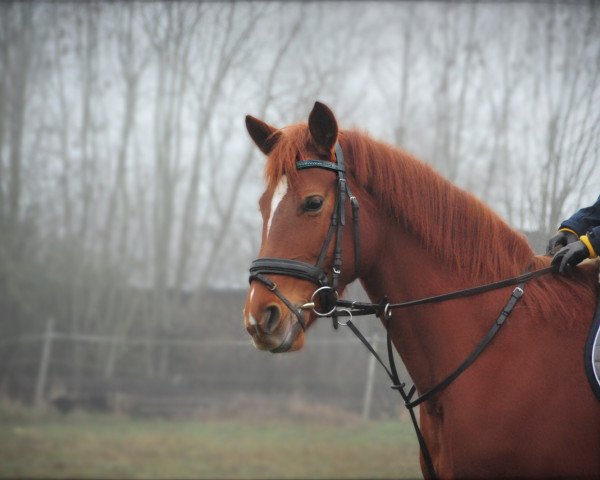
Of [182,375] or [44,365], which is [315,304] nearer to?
[182,375]

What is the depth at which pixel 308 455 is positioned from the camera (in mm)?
8984

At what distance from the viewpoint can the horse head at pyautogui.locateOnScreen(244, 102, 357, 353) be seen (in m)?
2.75

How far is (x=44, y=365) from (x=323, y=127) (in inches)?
496

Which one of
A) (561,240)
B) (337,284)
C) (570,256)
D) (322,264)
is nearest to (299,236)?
(322,264)

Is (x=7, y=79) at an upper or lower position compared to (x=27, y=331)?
upper

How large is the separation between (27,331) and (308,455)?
8776 millimetres

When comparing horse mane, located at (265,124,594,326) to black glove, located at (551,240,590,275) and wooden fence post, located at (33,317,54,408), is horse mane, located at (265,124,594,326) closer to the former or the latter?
black glove, located at (551,240,590,275)

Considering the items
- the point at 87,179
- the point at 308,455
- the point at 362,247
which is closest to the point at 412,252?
the point at 362,247

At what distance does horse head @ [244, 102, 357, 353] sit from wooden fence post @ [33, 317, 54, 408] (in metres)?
12.1

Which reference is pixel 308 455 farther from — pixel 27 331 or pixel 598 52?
pixel 27 331

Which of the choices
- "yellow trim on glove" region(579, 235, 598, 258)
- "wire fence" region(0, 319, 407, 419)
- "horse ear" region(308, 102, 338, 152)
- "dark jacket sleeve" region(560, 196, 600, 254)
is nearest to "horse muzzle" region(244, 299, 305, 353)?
"horse ear" region(308, 102, 338, 152)

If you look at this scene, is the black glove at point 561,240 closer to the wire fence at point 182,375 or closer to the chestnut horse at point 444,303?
the chestnut horse at point 444,303

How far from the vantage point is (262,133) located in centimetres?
335

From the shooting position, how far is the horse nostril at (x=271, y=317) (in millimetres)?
2711
